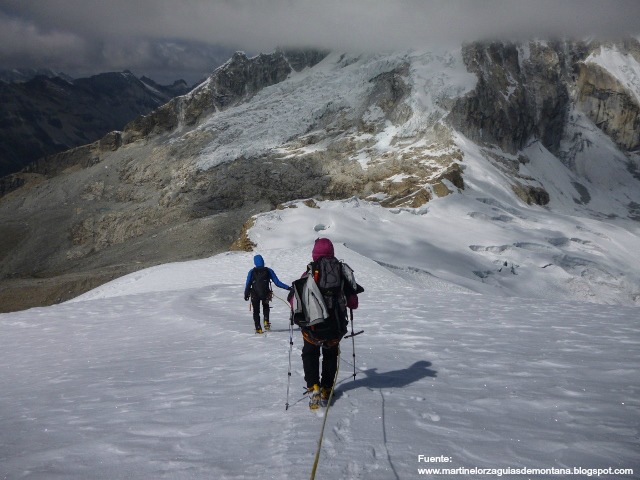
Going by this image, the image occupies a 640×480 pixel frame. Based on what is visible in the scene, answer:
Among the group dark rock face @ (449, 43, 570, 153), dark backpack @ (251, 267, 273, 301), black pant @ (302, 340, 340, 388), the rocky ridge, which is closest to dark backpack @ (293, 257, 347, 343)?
black pant @ (302, 340, 340, 388)

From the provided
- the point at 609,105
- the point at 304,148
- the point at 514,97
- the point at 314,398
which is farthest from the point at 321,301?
the point at 609,105

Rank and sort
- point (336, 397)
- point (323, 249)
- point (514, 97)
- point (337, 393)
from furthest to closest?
point (514, 97) → point (337, 393) → point (336, 397) → point (323, 249)

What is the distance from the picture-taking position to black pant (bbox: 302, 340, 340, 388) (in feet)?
19.3

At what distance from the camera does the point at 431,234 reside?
4231 centimetres

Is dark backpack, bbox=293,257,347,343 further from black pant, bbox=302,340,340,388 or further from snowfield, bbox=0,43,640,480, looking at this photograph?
snowfield, bbox=0,43,640,480

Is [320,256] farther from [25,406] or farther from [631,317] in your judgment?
[631,317]

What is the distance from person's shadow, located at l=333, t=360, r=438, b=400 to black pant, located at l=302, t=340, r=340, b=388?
1.13ft

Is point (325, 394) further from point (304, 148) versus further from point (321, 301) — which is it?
point (304, 148)

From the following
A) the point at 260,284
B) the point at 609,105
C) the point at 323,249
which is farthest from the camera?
the point at 609,105

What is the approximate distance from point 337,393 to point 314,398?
1.97 ft

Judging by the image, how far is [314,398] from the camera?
569 centimetres

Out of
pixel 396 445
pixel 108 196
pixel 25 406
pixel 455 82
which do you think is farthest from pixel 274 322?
pixel 108 196

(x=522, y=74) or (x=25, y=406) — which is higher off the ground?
(x=522, y=74)

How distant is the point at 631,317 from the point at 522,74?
347 feet
